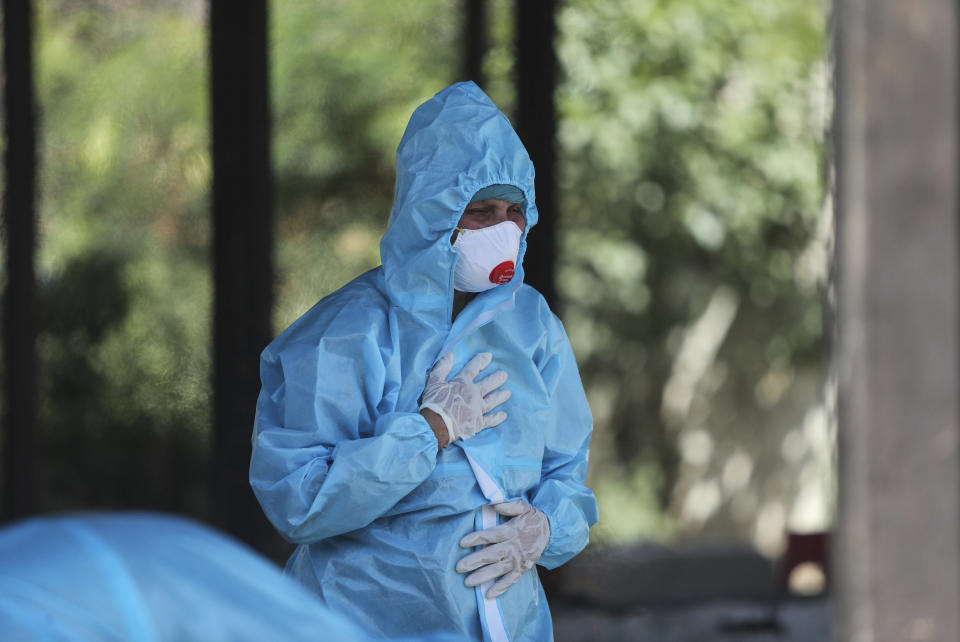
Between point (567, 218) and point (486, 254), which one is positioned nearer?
point (486, 254)

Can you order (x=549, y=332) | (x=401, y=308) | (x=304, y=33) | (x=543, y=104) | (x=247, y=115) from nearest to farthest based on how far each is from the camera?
(x=401, y=308)
(x=549, y=332)
(x=247, y=115)
(x=543, y=104)
(x=304, y=33)

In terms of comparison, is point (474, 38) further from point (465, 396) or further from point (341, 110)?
point (465, 396)

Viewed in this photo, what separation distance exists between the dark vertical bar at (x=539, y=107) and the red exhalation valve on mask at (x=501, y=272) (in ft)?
7.38

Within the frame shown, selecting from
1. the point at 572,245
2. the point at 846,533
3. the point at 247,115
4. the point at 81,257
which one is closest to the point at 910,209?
the point at 846,533

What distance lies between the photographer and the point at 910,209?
152 cm

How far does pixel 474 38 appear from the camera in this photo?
489 centimetres

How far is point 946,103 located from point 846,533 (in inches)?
21.0

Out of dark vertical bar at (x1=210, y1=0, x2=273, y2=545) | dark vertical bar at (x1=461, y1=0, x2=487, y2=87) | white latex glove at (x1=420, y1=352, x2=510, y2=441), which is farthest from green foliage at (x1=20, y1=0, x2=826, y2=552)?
white latex glove at (x1=420, y1=352, x2=510, y2=441)

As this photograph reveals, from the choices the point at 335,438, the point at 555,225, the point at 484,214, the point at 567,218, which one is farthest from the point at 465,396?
the point at 567,218

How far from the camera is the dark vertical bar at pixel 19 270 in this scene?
15.5ft

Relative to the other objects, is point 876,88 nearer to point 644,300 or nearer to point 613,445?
point 644,300

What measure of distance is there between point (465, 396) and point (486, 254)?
11.1 inches

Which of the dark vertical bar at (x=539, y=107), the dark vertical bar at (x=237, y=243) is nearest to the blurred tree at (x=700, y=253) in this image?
the dark vertical bar at (x=539, y=107)

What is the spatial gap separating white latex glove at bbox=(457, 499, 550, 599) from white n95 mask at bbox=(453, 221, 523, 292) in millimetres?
438
